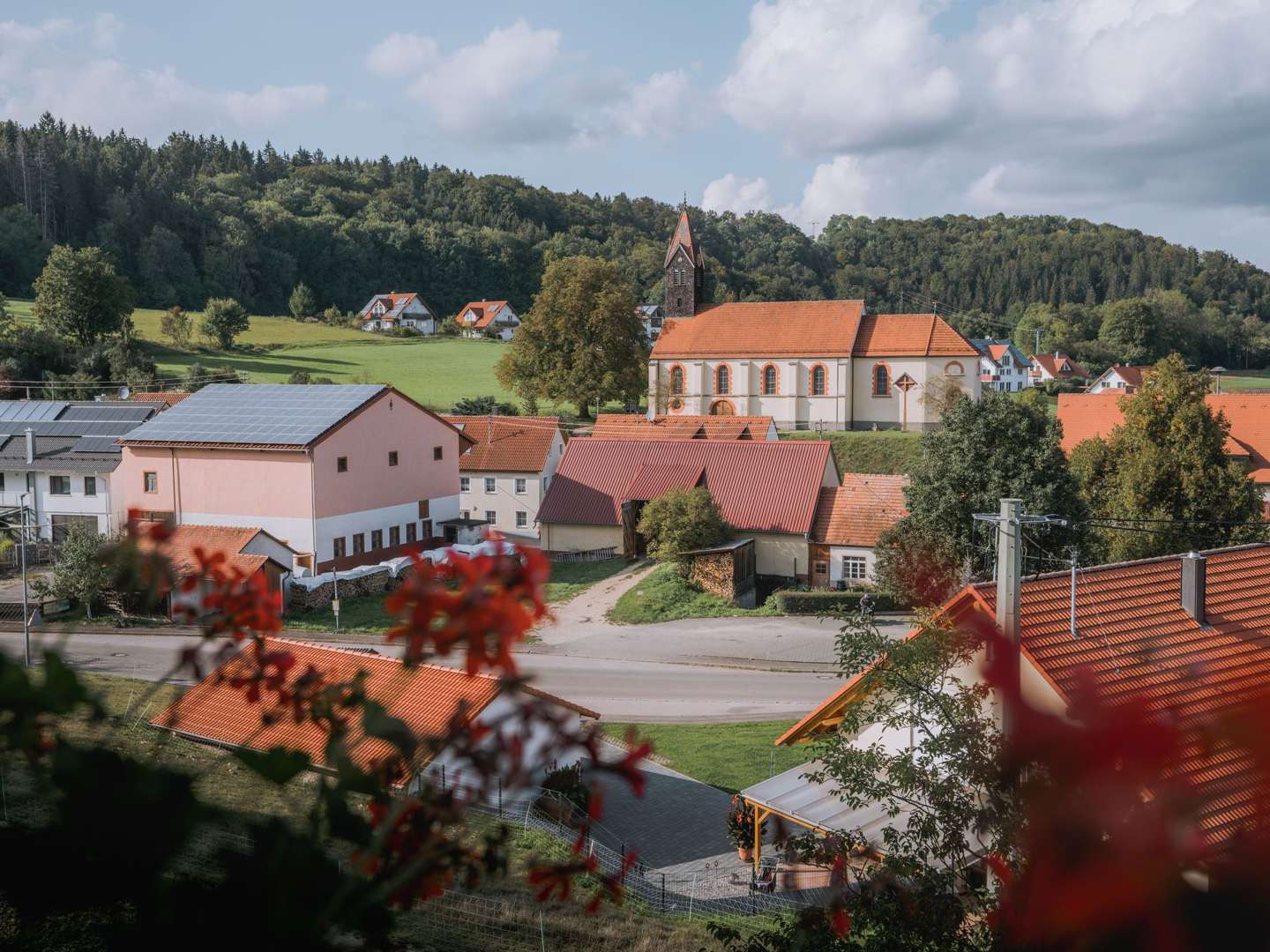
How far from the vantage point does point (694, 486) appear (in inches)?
1368

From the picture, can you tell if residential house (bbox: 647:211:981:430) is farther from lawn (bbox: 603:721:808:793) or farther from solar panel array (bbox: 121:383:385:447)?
lawn (bbox: 603:721:808:793)

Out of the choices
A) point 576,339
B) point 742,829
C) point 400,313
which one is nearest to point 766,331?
point 576,339

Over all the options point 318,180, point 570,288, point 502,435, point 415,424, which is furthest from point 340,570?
point 318,180

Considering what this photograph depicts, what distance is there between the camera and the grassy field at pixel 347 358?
6600 cm

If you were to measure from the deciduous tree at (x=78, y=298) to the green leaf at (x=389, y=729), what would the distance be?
70565 millimetres

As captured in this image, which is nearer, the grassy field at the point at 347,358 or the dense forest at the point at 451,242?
the grassy field at the point at 347,358

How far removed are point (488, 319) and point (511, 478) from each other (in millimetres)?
71209

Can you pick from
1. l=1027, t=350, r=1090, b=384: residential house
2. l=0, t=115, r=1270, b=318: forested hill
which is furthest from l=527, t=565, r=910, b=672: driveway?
l=1027, t=350, r=1090, b=384: residential house

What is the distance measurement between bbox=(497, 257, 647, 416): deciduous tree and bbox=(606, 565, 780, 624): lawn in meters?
28.5

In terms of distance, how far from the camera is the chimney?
499 inches

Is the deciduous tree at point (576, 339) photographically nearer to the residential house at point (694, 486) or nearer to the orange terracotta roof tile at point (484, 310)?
the residential house at point (694, 486)

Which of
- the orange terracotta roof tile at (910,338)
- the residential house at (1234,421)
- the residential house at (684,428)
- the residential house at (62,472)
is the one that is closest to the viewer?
the residential house at (62,472)

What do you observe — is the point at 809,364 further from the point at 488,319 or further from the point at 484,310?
the point at 484,310

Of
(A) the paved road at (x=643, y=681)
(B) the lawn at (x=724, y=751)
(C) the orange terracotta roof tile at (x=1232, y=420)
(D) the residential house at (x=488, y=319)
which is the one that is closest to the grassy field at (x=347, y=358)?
(D) the residential house at (x=488, y=319)
